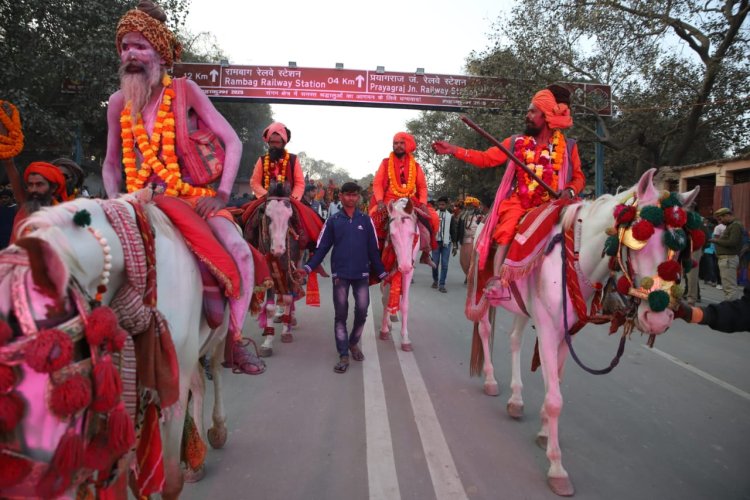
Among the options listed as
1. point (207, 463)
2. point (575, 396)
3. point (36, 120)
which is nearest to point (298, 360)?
point (207, 463)

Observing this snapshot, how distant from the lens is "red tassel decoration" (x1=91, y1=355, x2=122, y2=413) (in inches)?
52.9

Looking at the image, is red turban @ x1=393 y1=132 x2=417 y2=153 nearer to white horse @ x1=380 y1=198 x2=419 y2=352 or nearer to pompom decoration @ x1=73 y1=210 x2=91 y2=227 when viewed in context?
white horse @ x1=380 y1=198 x2=419 y2=352

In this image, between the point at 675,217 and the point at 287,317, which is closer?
the point at 675,217

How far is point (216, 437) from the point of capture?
150 inches

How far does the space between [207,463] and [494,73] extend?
56.4ft

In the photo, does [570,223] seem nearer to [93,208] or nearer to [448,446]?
[448,446]

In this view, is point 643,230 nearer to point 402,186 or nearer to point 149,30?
point 149,30

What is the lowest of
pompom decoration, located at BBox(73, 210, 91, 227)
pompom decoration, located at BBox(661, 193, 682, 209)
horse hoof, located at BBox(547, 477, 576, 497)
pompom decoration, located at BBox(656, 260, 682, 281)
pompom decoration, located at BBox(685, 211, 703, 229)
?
horse hoof, located at BBox(547, 477, 576, 497)

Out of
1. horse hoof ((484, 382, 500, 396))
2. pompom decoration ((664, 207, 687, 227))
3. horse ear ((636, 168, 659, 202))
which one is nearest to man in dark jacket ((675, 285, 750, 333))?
pompom decoration ((664, 207, 687, 227))

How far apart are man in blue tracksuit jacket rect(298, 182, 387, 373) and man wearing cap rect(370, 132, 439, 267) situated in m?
1.19

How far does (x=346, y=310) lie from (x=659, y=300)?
163 inches

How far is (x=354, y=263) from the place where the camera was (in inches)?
247

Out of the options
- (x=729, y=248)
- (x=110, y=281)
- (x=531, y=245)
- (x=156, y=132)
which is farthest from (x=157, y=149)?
(x=729, y=248)

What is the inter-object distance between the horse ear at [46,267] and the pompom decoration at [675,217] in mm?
2901
